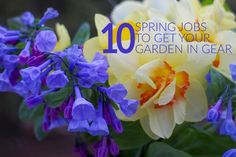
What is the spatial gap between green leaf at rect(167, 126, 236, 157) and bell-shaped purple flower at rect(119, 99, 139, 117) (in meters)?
0.10

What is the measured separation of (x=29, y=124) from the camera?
2.38m

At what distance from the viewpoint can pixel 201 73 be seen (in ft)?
1.69

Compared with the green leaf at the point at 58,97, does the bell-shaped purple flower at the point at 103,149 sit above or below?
below

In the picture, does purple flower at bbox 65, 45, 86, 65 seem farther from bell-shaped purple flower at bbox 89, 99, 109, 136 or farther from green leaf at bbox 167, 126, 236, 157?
green leaf at bbox 167, 126, 236, 157

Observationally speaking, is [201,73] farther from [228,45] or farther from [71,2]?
[71,2]

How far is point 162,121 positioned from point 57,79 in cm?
12

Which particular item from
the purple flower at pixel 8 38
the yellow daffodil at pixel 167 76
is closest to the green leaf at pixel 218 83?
the yellow daffodil at pixel 167 76

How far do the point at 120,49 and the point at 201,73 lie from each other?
3.4 inches

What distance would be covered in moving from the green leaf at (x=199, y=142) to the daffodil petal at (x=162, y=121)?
0.15ft

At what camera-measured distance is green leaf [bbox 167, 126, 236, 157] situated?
0.57 metres

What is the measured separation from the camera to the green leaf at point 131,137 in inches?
22.1

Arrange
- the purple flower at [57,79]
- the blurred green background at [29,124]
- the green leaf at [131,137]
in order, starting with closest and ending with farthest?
1. the purple flower at [57,79]
2. the green leaf at [131,137]
3. the blurred green background at [29,124]

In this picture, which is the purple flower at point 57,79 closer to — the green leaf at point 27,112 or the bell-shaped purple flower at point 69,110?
the bell-shaped purple flower at point 69,110

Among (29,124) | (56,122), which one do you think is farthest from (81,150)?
(29,124)
